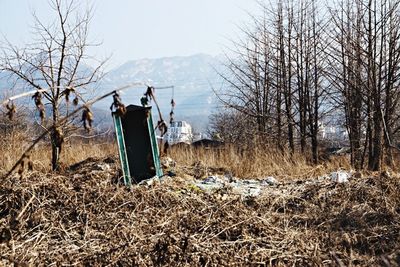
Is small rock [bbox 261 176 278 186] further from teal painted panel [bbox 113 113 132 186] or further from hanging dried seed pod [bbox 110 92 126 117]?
hanging dried seed pod [bbox 110 92 126 117]

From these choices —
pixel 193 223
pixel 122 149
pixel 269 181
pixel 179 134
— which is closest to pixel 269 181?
pixel 269 181

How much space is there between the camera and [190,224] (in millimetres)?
4473

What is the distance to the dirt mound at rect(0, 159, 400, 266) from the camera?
3.68 meters

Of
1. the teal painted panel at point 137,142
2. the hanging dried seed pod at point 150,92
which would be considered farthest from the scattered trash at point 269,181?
the hanging dried seed pod at point 150,92

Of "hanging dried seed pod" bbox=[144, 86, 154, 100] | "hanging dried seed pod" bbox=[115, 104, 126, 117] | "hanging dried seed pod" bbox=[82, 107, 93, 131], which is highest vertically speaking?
"hanging dried seed pod" bbox=[144, 86, 154, 100]

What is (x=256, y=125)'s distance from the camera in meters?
18.1

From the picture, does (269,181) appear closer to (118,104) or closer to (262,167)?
(262,167)

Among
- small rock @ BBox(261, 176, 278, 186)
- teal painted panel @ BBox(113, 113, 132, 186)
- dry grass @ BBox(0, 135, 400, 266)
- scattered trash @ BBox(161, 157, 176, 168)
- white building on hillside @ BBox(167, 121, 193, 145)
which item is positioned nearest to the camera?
dry grass @ BBox(0, 135, 400, 266)

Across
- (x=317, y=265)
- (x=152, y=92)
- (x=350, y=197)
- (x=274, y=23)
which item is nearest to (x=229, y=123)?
(x=274, y=23)

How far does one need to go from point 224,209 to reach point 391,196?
2.16m

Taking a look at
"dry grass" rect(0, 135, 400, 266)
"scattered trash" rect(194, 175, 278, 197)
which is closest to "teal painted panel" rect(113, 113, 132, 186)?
"dry grass" rect(0, 135, 400, 266)

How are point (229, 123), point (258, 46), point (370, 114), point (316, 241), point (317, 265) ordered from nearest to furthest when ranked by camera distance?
point (317, 265) → point (316, 241) → point (370, 114) → point (258, 46) → point (229, 123)

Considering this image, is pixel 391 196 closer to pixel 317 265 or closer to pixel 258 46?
pixel 317 265

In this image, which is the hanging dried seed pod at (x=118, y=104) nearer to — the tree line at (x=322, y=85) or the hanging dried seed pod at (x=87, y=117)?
the hanging dried seed pod at (x=87, y=117)
